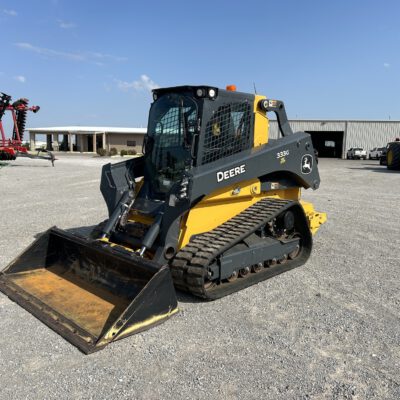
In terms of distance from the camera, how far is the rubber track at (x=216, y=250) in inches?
166

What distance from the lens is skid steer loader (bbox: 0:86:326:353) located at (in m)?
4.06

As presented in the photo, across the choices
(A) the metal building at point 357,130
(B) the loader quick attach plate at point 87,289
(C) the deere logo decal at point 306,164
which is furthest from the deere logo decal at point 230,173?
(A) the metal building at point 357,130

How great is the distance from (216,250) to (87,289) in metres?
1.52

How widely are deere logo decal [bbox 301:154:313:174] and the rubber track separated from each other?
99 cm

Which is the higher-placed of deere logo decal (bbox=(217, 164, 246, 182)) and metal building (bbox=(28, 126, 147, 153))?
deere logo decal (bbox=(217, 164, 246, 182))

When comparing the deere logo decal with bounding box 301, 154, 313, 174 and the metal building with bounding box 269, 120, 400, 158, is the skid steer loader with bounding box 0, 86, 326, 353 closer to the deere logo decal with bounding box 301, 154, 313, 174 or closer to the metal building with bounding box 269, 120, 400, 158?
the deere logo decal with bounding box 301, 154, 313, 174

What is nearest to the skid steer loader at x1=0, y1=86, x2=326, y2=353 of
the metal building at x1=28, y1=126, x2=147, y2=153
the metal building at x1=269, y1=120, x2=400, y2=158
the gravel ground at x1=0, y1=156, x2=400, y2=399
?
the gravel ground at x1=0, y1=156, x2=400, y2=399

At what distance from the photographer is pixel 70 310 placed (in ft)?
13.6

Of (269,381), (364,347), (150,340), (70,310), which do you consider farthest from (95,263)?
(364,347)

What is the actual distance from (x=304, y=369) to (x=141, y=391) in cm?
127

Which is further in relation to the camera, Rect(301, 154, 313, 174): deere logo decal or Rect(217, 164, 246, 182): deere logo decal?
Rect(301, 154, 313, 174): deere logo decal

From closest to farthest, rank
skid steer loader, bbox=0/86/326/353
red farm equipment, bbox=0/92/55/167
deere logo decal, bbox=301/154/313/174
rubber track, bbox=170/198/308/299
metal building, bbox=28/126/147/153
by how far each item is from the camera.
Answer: skid steer loader, bbox=0/86/326/353 → rubber track, bbox=170/198/308/299 → deere logo decal, bbox=301/154/313/174 → red farm equipment, bbox=0/92/55/167 → metal building, bbox=28/126/147/153

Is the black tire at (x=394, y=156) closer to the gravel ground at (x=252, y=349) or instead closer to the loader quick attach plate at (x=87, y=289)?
the gravel ground at (x=252, y=349)

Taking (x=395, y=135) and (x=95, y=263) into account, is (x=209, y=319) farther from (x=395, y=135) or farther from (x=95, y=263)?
(x=395, y=135)
